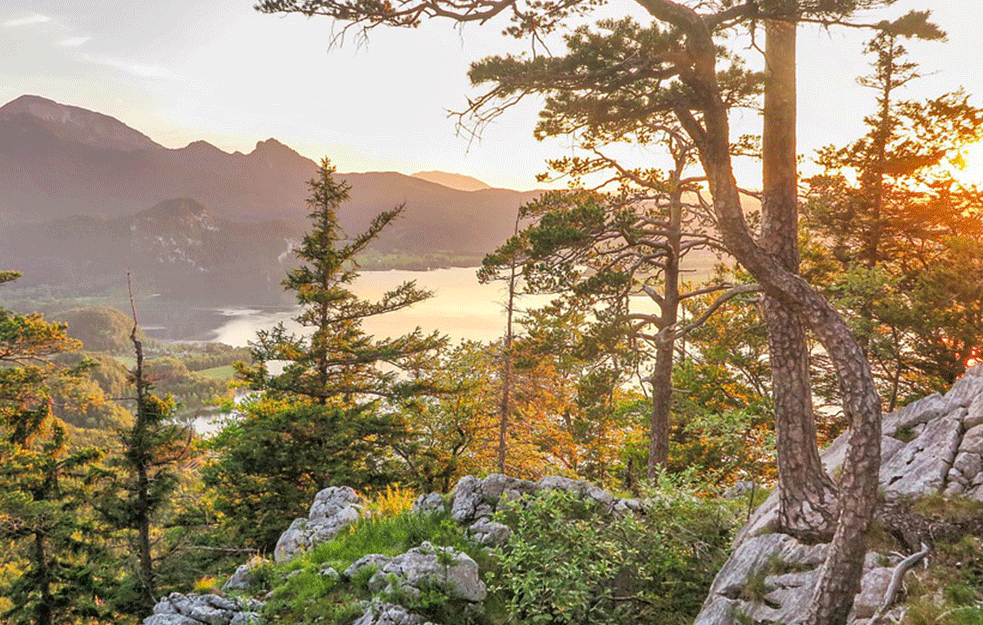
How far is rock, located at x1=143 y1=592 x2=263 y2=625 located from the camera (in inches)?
233

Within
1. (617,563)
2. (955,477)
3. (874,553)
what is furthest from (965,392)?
(617,563)

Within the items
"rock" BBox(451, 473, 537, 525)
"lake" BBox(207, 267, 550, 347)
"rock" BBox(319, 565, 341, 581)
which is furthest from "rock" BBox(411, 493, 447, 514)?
"lake" BBox(207, 267, 550, 347)

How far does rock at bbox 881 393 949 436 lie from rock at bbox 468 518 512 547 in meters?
5.31

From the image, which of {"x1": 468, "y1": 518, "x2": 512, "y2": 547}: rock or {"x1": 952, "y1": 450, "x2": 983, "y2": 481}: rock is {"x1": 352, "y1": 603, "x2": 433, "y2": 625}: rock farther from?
{"x1": 952, "y1": 450, "x2": 983, "y2": 481}: rock

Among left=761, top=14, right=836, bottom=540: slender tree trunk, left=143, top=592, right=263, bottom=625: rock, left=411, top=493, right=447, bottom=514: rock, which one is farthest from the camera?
left=411, top=493, right=447, bottom=514: rock

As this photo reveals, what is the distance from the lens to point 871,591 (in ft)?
12.9

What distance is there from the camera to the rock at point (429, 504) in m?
8.23

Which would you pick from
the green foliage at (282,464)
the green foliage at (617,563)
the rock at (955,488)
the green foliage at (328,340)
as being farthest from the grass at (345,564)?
the green foliage at (328,340)

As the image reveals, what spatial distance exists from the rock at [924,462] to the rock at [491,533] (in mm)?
4856

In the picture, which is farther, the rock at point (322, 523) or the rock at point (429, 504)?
the rock at point (429, 504)

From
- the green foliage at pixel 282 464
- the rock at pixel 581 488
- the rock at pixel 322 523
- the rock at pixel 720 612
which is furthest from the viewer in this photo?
the green foliage at pixel 282 464

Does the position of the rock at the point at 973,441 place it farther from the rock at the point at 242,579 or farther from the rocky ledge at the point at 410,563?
the rock at the point at 242,579

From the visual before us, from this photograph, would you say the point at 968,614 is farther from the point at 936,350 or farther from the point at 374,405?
the point at 374,405

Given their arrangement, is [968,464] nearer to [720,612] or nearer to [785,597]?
[785,597]
